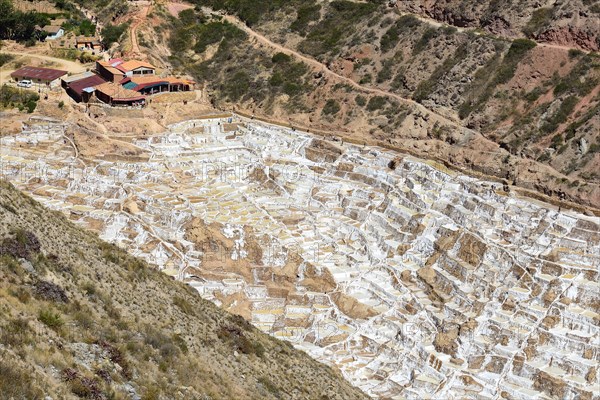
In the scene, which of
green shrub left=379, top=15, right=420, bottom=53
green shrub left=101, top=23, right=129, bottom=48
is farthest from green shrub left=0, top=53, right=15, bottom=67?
green shrub left=379, top=15, right=420, bottom=53

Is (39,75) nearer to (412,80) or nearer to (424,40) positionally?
(412,80)

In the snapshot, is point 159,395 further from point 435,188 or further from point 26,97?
point 26,97

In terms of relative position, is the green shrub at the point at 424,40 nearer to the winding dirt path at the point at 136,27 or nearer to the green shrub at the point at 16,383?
the winding dirt path at the point at 136,27

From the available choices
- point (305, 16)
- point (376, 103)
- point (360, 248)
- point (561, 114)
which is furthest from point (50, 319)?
point (305, 16)

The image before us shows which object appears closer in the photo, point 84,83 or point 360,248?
point 360,248

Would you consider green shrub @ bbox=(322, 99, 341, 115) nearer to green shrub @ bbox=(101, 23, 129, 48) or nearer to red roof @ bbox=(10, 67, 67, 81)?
red roof @ bbox=(10, 67, 67, 81)

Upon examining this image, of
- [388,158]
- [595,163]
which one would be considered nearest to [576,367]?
[595,163]
